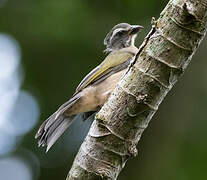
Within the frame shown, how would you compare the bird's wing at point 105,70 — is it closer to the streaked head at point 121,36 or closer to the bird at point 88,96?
the bird at point 88,96

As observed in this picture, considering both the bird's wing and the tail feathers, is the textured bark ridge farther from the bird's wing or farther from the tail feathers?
the bird's wing

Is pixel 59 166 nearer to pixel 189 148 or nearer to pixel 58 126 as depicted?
pixel 189 148

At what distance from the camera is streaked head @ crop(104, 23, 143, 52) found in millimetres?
6188

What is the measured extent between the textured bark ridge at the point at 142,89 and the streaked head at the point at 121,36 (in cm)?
275

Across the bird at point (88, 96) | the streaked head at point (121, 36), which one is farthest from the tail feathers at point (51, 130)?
the streaked head at point (121, 36)

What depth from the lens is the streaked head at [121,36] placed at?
20.3ft

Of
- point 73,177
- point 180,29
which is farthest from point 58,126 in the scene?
point 180,29

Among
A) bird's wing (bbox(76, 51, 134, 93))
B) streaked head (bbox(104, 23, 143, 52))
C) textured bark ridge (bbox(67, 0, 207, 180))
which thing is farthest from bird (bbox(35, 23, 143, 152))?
textured bark ridge (bbox(67, 0, 207, 180))

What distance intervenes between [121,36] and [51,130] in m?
1.90

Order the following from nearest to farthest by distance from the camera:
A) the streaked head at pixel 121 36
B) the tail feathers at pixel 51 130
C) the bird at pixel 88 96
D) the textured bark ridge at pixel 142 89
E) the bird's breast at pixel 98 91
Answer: the textured bark ridge at pixel 142 89 → the tail feathers at pixel 51 130 → the bird at pixel 88 96 → the bird's breast at pixel 98 91 → the streaked head at pixel 121 36

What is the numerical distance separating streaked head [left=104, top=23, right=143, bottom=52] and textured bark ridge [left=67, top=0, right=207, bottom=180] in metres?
2.75

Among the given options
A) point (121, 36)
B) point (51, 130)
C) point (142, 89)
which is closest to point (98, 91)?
point (51, 130)

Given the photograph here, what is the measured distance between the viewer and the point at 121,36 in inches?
249

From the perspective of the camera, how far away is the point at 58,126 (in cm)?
498
